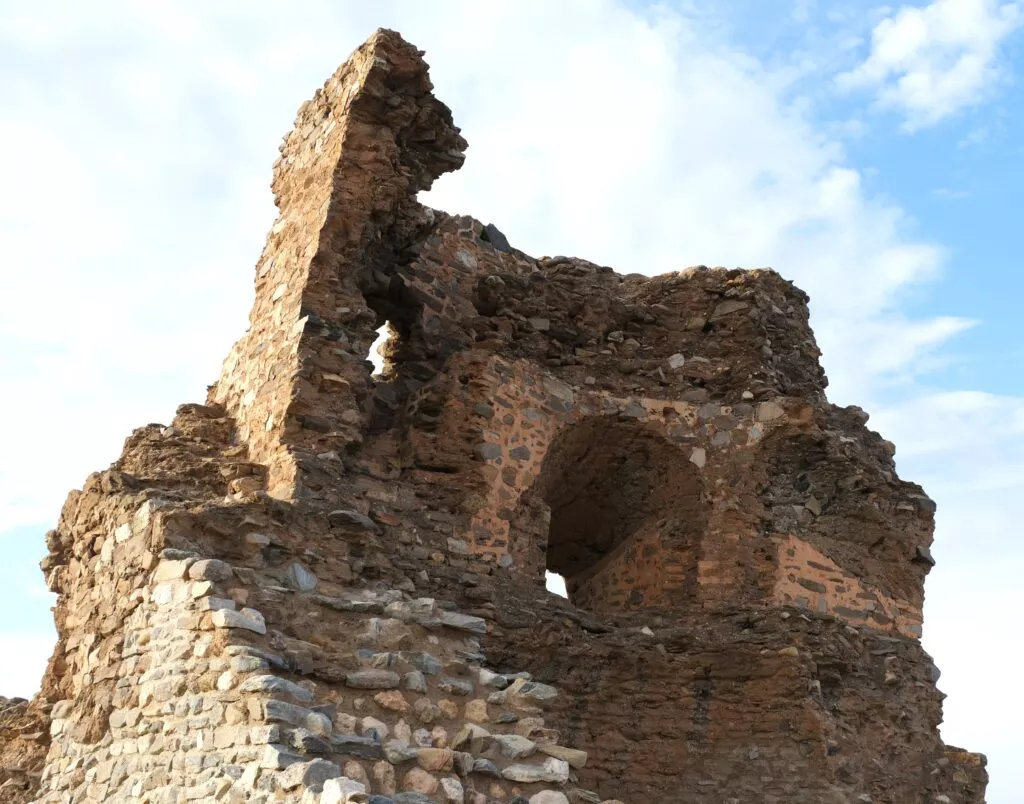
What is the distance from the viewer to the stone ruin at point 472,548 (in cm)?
658

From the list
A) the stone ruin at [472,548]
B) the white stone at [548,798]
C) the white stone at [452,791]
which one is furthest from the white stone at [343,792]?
the white stone at [548,798]

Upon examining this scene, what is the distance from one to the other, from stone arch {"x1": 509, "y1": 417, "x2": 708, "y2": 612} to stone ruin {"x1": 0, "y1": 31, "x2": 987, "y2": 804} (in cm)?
3

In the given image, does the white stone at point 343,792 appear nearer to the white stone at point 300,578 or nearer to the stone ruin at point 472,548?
the stone ruin at point 472,548

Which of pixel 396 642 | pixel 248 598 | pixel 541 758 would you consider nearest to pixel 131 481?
pixel 248 598

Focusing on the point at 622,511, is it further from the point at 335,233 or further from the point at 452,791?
the point at 452,791

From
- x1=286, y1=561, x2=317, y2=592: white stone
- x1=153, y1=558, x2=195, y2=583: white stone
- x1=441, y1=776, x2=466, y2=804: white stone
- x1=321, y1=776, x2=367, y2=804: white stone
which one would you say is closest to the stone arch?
x1=286, y1=561, x2=317, y2=592: white stone

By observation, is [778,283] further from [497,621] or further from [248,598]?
[248,598]

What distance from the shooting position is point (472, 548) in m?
9.35

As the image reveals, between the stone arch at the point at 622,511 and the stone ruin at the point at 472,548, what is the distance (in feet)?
0.09

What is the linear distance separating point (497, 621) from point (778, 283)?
446 centimetres

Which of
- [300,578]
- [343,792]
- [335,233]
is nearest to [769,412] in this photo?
[335,233]

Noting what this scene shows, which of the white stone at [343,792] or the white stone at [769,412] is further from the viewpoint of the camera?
the white stone at [769,412]

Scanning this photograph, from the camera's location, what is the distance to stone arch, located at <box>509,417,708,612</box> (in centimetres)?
1038

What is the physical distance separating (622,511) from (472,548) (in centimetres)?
213
